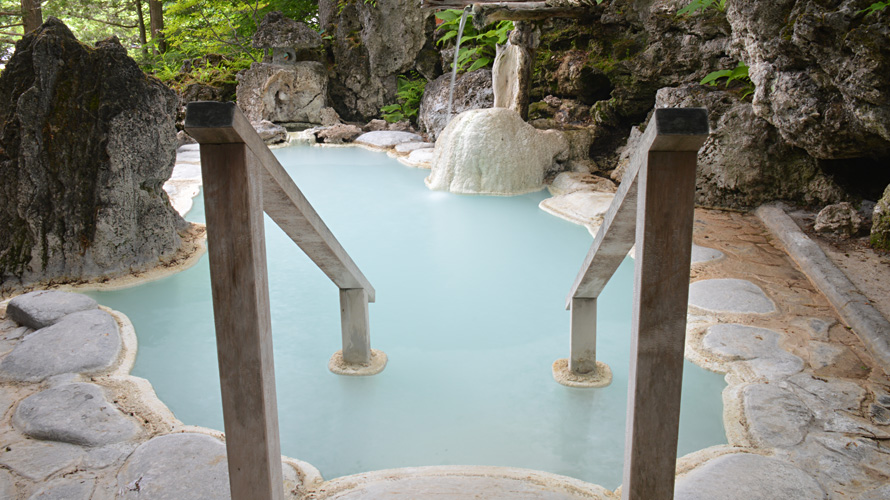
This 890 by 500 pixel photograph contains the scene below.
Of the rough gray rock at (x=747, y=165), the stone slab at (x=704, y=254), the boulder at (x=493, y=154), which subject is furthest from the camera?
the boulder at (x=493, y=154)

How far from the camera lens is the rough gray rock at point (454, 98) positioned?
10547mm

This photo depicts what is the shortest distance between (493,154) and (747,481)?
616 centimetres

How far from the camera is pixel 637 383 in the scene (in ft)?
4.82

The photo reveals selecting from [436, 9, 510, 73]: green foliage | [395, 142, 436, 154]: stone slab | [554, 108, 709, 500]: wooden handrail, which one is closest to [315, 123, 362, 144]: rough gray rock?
[395, 142, 436, 154]: stone slab

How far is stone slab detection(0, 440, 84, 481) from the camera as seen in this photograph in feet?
7.38

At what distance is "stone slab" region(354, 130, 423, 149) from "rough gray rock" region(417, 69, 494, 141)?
0.37 metres

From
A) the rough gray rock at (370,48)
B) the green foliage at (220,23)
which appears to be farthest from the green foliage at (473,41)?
the green foliage at (220,23)

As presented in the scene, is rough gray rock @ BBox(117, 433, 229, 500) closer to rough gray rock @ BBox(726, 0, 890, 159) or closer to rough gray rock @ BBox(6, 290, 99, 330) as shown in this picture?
rough gray rock @ BBox(6, 290, 99, 330)

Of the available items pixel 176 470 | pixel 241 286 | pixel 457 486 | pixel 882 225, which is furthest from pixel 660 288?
pixel 882 225

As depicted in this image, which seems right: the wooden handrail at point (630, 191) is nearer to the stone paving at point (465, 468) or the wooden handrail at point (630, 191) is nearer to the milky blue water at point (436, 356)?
the milky blue water at point (436, 356)

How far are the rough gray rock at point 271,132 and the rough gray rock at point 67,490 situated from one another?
10.8 meters

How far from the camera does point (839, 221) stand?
5.02 m

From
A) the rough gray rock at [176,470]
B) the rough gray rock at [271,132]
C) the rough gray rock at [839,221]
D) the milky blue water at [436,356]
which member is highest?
the rough gray rock at [271,132]

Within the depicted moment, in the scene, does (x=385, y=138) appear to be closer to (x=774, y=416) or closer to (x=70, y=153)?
(x=70, y=153)
